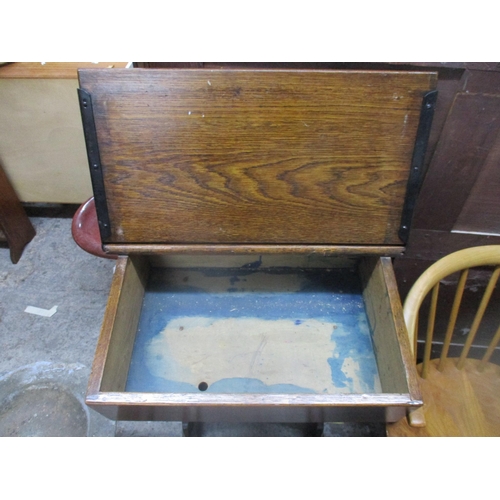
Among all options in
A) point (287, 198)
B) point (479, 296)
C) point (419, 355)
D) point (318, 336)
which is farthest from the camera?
point (419, 355)

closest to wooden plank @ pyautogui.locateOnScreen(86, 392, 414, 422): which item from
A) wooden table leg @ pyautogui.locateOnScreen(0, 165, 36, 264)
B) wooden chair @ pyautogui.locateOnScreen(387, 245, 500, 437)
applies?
wooden chair @ pyautogui.locateOnScreen(387, 245, 500, 437)

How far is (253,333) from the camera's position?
1.10 metres

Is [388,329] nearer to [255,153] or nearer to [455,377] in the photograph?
[455,377]

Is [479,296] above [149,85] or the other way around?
the other way around

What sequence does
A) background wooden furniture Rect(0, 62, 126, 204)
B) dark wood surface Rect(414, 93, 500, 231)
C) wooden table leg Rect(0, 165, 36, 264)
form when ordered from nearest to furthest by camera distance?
dark wood surface Rect(414, 93, 500, 231), background wooden furniture Rect(0, 62, 126, 204), wooden table leg Rect(0, 165, 36, 264)

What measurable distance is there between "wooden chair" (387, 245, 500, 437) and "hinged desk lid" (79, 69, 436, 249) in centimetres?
16

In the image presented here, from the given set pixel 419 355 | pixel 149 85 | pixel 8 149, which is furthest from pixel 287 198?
pixel 8 149

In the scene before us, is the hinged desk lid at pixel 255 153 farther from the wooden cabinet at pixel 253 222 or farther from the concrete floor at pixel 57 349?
the concrete floor at pixel 57 349

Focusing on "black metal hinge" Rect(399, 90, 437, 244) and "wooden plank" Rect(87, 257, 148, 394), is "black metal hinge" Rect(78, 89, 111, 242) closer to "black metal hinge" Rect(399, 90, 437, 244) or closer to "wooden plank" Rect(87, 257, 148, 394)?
"wooden plank" Rect(87, 257, 148, 394)

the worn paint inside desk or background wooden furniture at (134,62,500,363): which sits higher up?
background wooden furniture at (134,62,500,363)

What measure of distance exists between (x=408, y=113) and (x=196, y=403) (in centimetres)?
69

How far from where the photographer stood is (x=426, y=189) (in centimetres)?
123

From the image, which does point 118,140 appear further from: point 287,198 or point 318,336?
point 318,336

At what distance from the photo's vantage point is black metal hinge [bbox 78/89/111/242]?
816 millimetres
